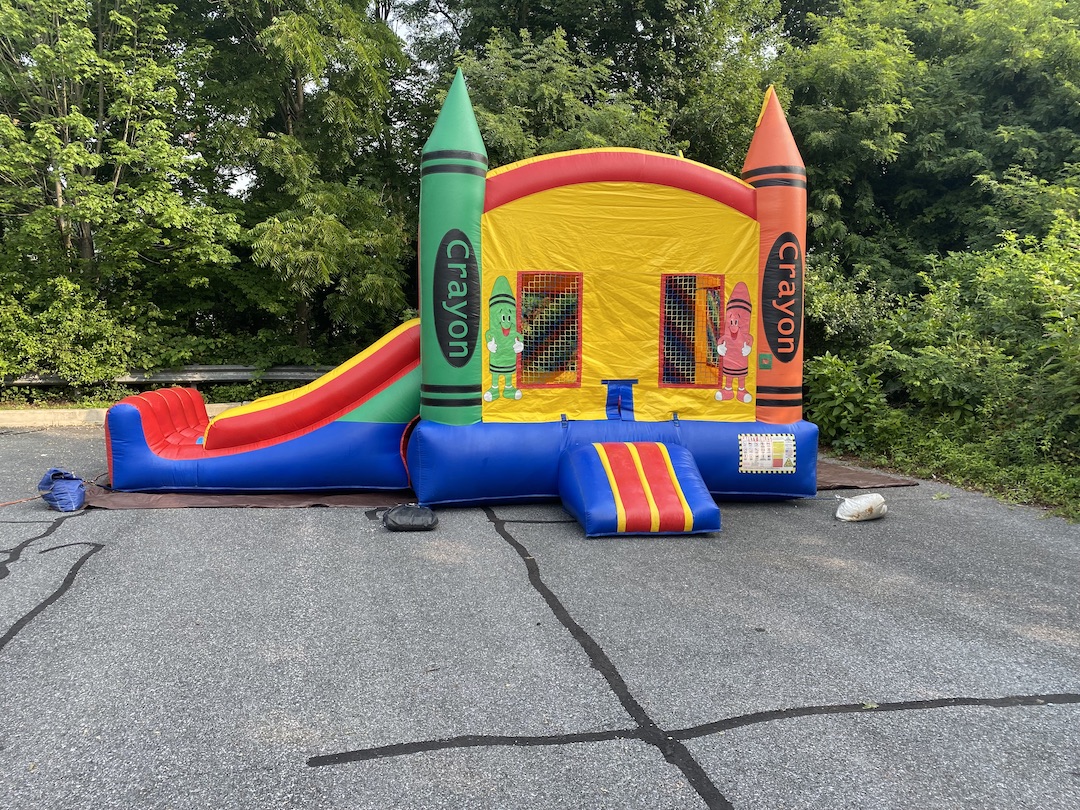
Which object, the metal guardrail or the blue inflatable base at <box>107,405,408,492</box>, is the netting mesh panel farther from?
the metal guardrail

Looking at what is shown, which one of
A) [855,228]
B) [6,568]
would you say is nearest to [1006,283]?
[855,228]

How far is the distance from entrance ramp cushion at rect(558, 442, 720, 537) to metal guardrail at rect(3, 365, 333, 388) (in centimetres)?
806

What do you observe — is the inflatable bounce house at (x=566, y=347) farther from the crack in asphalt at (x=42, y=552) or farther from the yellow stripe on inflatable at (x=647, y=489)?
the crack in asphalt at (x=42, y=552)

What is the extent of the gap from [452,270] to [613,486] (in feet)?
7.17

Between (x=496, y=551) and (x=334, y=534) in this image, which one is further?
(x=334, y=534)

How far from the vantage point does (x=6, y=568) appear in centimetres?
429

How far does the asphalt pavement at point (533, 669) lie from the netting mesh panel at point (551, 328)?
5.08 ft

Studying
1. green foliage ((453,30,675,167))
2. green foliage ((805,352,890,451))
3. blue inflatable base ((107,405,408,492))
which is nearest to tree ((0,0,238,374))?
green foliage ((453,30,675,167))


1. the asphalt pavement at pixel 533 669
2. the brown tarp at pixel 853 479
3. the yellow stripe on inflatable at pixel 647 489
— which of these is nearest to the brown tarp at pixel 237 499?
the asphalt pavement at pixel 533 669

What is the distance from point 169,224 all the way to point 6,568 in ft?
24.6

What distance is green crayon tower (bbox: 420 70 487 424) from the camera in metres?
5.86

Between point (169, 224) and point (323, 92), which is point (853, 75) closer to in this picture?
point (323, 92)

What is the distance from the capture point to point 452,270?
5.87 metres

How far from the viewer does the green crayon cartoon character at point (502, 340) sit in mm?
6055
